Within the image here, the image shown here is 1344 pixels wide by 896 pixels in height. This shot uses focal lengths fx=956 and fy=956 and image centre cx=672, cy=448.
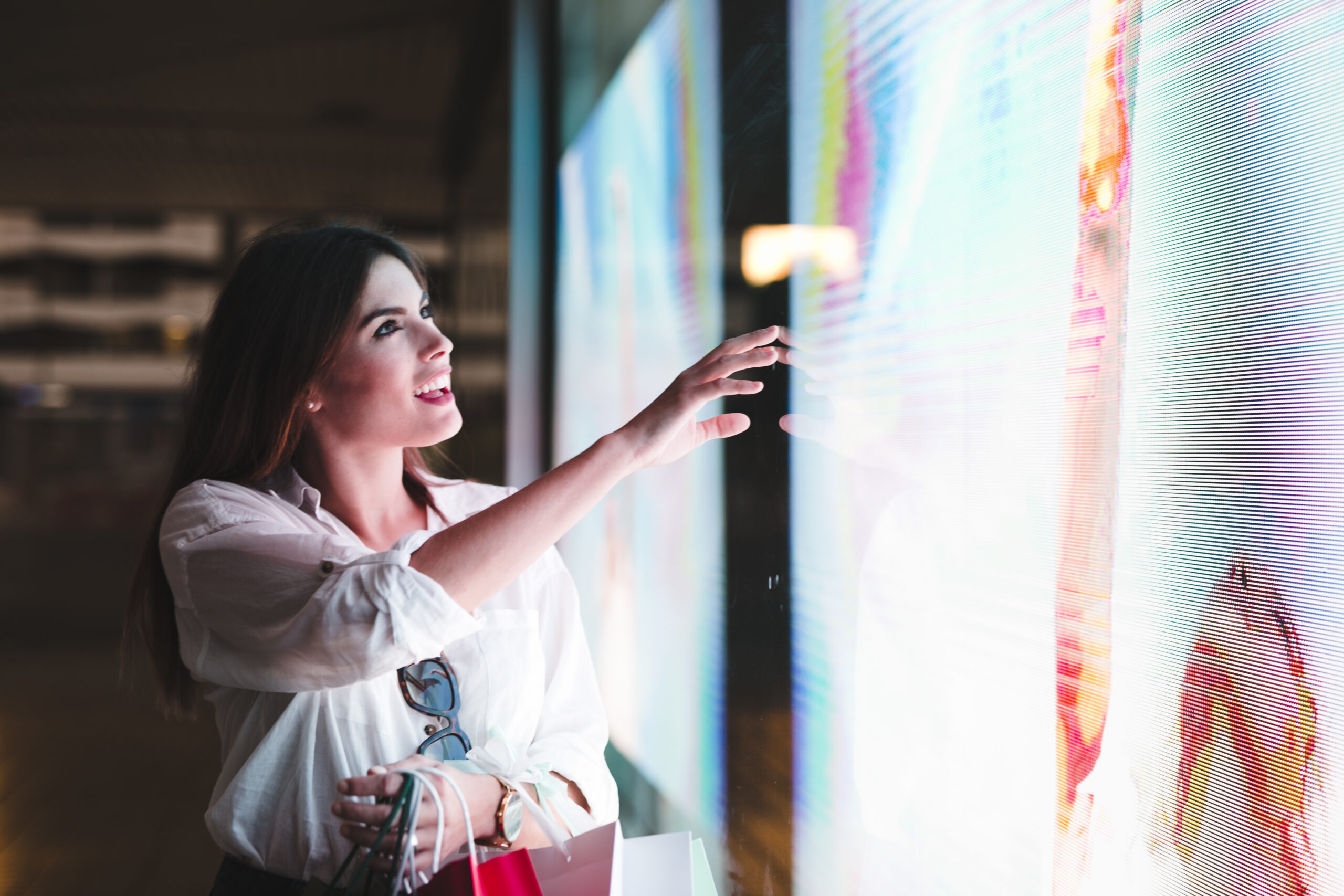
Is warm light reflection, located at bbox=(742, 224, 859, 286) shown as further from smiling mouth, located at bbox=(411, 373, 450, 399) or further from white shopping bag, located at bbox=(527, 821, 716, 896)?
white shopping bag, located at bbox=(527, 821, 716, 896)

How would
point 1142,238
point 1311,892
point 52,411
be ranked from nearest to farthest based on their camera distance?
point 1311,892 < point 1142,238 < point 52,411

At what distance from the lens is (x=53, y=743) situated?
3.88 m

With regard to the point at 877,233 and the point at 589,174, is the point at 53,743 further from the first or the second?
the point at 877,233

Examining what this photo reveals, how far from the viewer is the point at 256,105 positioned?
6.12m

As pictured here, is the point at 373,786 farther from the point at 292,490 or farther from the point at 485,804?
the point at 292,490

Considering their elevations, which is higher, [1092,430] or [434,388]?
[434,388]

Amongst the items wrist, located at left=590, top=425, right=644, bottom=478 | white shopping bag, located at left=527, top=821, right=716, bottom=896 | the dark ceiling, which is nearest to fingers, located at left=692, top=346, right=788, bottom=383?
wrist, located at left=590, top=425, right=644, bottom=478

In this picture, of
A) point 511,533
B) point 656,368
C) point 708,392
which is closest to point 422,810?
point 511,533

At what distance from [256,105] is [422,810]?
6287 millimetres

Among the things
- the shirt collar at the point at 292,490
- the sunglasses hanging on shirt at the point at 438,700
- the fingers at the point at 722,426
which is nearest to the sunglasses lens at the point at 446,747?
the sunglasses hanging on shirt at the point at 438,700

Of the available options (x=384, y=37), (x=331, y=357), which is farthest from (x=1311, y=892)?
(x=384, y=37)

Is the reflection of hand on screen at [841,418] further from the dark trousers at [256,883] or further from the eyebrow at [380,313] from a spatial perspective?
the dark trousers at [256,883]

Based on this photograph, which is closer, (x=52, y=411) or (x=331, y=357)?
(x=331, y=357)

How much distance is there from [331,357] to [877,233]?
68cm
